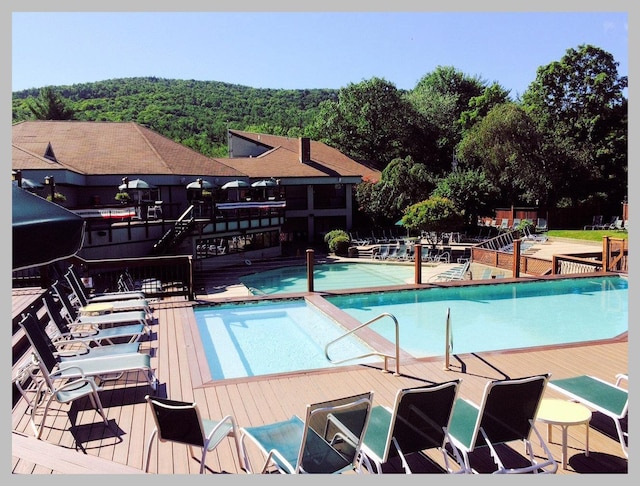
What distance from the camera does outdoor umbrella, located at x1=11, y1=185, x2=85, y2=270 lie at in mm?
2740

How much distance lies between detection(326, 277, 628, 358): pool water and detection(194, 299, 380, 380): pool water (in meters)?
1.22

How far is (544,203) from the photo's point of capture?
33.3 meters

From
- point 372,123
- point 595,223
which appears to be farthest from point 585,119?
point 372,123

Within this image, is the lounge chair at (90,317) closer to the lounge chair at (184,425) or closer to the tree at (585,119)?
the lounge chair at (184,425)

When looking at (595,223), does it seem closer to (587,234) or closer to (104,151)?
(587,234)

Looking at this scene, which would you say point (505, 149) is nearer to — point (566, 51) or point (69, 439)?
point (566, 51)

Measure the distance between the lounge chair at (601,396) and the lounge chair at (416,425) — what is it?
4.66 feet

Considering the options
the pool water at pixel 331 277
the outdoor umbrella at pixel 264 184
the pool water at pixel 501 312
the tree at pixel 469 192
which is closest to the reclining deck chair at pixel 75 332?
the pool water at pixel 501 312

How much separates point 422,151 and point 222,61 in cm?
3708

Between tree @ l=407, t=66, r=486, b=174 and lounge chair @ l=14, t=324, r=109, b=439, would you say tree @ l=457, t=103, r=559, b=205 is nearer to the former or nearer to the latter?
tree @ l=407, t=66, r=486, b=174

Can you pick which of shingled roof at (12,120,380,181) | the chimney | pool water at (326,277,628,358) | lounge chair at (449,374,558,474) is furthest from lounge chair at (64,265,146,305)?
the chimney

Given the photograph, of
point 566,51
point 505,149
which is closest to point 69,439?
point 505,149

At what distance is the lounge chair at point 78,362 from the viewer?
5.21 m

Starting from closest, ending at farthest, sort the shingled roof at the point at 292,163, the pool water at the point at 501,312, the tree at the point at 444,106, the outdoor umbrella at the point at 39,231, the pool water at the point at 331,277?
the outdoor umbrella at the point at 39,231 < the pool water at the point at 501,312 < the pool water at the point at 331,277 < the shingled roof at the point at 292,163 < the tree at the point at 444,106
